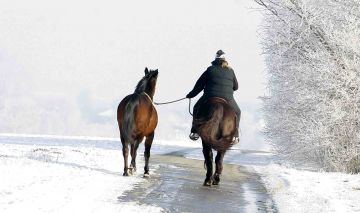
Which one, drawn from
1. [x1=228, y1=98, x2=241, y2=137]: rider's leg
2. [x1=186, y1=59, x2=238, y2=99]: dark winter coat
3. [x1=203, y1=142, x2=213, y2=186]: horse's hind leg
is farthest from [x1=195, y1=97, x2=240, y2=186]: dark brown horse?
[x1=186, y1=59, x2=238, y2=99]: dark winter coat

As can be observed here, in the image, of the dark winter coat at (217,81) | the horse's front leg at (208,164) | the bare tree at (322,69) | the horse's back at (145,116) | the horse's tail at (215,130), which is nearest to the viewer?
the horse's tail at (215,130)

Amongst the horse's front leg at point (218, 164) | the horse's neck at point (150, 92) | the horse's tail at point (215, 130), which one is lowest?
the horse's front leg at point (218, 164)

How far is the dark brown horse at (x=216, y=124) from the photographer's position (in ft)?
37.7

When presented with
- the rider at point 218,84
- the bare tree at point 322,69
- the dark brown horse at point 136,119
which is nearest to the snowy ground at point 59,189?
the dark brown horse at point 136,119

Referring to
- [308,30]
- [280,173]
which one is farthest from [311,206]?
[308,30]

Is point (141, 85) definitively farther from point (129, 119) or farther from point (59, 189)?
point (59, 189)

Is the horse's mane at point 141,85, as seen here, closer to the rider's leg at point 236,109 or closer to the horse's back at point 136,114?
the horse's back at point 136,114

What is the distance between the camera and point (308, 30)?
18.3m

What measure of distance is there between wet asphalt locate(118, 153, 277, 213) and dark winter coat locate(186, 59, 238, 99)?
1901mm

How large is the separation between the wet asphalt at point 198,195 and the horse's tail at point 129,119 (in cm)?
106

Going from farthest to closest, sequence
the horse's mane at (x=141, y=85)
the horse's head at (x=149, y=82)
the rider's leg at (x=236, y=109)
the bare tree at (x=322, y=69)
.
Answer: the bare tree at (x=322, y=69), the horse's head at (x=149, y=82), the horse's mane at (x=141, y=85), the rider's leg at (x=236, y=109)

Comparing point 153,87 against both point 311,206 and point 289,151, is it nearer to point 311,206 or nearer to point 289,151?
point 311,206

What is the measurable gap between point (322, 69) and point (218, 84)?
20.6 ft

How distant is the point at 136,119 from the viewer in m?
13.1
